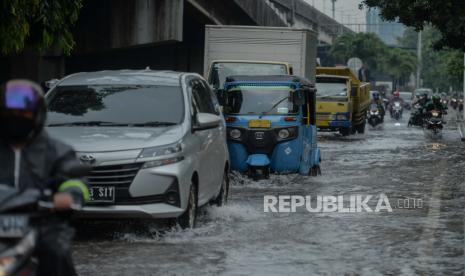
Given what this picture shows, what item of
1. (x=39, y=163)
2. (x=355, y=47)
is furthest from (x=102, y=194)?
(x=355, y=47)

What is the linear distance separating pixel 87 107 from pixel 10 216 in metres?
6.87

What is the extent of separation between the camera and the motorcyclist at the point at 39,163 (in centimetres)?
459

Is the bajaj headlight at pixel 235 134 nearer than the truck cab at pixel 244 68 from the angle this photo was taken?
Yes

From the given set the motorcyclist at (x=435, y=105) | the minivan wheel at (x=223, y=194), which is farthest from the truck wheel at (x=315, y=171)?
the motorcyclist at (x=435, y=105)

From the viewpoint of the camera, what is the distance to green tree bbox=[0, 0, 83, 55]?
1243 centimetres

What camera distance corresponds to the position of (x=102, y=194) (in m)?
9.88

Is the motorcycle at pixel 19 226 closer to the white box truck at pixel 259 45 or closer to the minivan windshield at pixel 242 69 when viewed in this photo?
the minivan windshield at pixel 242 69

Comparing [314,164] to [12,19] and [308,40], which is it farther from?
[308,40]

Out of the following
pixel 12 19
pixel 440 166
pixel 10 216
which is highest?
pixel 12 19

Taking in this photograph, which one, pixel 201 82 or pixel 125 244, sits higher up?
pixel 201 82

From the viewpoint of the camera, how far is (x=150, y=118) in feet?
36.3

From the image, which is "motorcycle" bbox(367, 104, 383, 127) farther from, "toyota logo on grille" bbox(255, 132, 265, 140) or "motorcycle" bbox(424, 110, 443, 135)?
"toyota logo on grille" bbox(255, 132, 265, 140)

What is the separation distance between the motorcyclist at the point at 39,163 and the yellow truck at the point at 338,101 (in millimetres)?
29885

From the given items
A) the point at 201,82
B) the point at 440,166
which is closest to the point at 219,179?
the point at 201,82
